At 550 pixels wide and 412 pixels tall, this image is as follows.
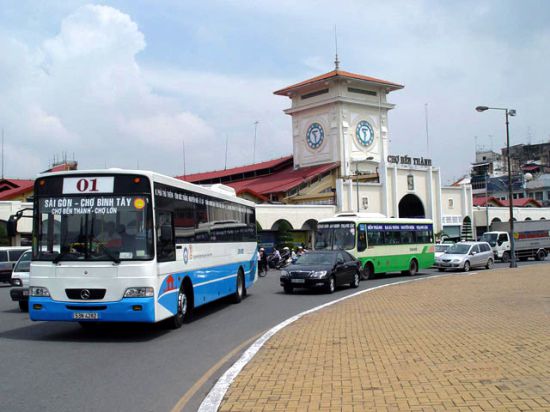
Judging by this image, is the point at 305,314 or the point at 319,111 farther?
the point at 319,111

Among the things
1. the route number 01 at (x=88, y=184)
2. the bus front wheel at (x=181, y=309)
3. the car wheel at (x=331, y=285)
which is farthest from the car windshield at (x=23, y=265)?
the car wheel at (x=331, y=285)

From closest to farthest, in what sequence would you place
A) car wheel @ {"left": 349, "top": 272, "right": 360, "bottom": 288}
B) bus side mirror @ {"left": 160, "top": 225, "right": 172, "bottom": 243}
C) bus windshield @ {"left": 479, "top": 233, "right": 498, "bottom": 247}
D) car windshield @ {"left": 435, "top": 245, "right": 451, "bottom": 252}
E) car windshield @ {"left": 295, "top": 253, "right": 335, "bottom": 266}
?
bus side mirror @ {"left": 160, "top": 225, "right": 172, "bottom": 243} < car windshield @ {"left": 295, "top": 253, "right": 335, "bottom": 266} < car wheel @ {"left": 349, "top": 272, "right": 360, "bottom": 288} < car windshield @ {"left": 435, "top": 245, "right": 451, "bottom": 252} < bus windshield @ {"left": 479, "top": 233, "right": 498, "bottom": 247}

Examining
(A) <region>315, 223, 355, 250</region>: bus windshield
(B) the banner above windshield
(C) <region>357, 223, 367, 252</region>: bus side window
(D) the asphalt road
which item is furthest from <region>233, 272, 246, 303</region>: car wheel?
(C) <region>357, 223, 367, 252</region>: bus side window

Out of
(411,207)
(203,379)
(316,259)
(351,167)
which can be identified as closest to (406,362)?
(203,379)

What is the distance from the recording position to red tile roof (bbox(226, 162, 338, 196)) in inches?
2412

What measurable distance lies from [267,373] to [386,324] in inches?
205

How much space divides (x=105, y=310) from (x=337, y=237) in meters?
17.1

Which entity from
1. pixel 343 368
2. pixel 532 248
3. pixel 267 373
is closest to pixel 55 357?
pixel 267 373

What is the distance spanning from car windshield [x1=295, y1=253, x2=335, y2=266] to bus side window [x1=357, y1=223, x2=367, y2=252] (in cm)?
510

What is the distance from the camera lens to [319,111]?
6969 centimetres

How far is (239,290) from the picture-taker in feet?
62.8

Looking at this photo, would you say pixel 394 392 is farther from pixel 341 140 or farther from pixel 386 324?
pixel 341 140

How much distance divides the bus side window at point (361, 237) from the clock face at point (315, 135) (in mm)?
42532

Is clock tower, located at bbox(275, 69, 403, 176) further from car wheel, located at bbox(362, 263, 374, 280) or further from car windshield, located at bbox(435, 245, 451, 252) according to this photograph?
car wheel, located at bbox(362, 263, 374, 280)
